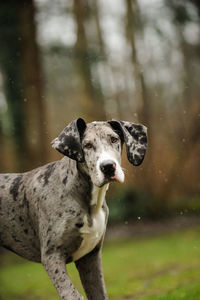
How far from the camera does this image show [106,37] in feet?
52.5

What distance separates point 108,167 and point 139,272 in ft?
21.2

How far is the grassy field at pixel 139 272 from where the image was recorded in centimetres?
702

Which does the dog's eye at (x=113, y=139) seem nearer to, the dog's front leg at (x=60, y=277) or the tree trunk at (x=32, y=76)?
the dog's front leg at (x=60, y=277)

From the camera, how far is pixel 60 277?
3.57 metres

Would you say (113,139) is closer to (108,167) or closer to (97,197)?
(108,167)

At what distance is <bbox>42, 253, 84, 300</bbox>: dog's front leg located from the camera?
11.4ft

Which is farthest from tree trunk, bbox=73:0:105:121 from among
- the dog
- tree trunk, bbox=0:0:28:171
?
the dog

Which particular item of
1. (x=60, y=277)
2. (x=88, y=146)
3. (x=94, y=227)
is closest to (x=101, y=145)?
(x=88, y=146)

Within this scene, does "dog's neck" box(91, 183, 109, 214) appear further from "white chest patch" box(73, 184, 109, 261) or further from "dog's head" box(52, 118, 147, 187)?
"dog's head" box(52, 118, 147, 187)

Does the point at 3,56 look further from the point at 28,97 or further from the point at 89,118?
the point at 89,118

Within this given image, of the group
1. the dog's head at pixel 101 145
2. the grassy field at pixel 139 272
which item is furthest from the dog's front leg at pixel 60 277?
the grassy field at pixel 139 272

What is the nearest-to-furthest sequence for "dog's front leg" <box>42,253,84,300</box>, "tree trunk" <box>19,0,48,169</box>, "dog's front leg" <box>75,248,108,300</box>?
"dog's front leg" <box>42,253,84,300</box>, "dog's front leg" <box>75,248,108,300</box>, "tree trunk" <box>19,0,48,169</box>

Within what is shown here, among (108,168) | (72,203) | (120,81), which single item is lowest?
(72,203)

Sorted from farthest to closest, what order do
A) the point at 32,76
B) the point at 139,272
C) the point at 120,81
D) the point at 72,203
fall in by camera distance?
the point at 120,81, the point at 32,76, the point at 139,272, the point at 72,203
